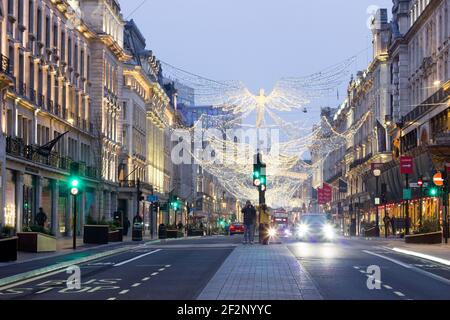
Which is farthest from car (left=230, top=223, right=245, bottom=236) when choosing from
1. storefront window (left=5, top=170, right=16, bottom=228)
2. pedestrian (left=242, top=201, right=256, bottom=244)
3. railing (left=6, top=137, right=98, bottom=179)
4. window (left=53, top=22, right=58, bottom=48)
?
pedestrian (left=242, top=201, right=256, bottom=244)

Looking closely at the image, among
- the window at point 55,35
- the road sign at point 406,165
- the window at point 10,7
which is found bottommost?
the road sign at point 406,165

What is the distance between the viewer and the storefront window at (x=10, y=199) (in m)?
54.0

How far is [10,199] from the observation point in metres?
55.1

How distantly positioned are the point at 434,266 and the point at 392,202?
58627 millimetres

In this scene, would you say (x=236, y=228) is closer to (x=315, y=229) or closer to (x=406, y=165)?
(x=406, y=165)

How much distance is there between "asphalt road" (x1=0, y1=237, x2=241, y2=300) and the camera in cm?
1956

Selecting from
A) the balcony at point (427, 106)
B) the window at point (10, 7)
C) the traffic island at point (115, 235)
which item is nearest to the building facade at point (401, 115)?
the balcony at point (427, 106)

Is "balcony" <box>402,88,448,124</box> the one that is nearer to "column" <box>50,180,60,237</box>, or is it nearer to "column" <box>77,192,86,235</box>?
"column" <box>50,180,60,237</box>

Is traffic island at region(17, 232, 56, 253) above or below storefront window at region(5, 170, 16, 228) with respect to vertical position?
below

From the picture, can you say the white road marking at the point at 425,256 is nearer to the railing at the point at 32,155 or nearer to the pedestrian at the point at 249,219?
the pedestrian at the point at 249,219

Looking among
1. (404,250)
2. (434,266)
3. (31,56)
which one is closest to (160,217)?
(31,56)

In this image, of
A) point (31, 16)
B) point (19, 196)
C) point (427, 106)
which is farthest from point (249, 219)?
point (427, 106)

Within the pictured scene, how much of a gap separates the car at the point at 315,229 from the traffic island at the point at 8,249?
81.3 feet
